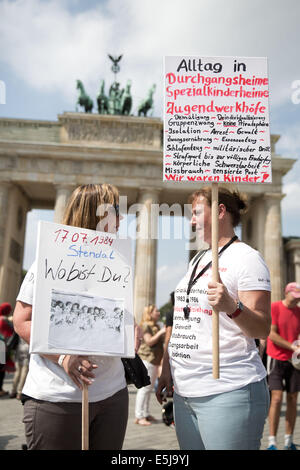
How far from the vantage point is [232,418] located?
225 centimetres

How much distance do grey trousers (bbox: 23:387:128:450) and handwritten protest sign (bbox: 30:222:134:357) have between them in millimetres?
315

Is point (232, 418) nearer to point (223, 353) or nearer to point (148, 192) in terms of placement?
point (223, 353)

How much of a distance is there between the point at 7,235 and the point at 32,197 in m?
6.24

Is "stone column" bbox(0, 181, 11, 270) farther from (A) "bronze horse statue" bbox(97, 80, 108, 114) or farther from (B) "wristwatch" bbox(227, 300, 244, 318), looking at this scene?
(B) "wristwatch" bbox(227, 300, 244, 318)

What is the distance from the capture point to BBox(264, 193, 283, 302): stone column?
29828 mm

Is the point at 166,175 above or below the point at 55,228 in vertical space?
above

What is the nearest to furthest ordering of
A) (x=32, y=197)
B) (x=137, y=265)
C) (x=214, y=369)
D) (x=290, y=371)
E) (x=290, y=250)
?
(x=214, y=369) → (x=290, y=371) → (x=137, y=265) → (x=32, y=197) → (x=290, y=250)

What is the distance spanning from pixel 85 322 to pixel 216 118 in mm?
1510

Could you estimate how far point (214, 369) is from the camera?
7.47 feet

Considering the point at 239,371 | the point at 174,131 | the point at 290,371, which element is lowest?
the point at 290,371

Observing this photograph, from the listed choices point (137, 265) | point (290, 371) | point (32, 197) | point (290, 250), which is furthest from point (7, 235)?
point (290, 371)

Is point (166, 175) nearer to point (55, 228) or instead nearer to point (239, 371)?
point (55, 228)

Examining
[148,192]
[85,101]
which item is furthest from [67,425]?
[85,101]

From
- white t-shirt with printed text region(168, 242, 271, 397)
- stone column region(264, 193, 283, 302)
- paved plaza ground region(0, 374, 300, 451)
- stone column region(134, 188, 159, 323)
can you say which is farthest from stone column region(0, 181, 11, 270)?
white t-shirt with printed text region(168, 242, 271, 397)
